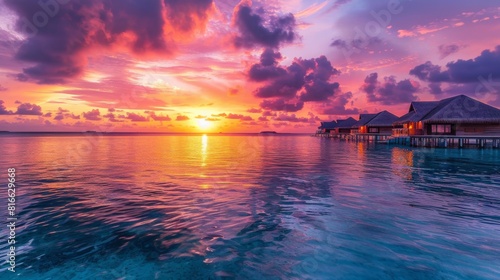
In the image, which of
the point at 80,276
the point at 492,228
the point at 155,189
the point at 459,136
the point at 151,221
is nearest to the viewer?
the point at 80,276

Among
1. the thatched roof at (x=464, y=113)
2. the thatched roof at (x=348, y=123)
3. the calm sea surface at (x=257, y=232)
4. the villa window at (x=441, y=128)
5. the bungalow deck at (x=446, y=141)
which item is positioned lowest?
the calm sea surface at (x=257, y=232)

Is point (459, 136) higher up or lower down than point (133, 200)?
higher up

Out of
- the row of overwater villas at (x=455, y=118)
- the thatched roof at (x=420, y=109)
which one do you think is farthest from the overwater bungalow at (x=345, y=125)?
the row of overwater villas at (x=455, y=118)

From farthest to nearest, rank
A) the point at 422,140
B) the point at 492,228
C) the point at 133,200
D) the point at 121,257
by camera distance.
Result: the point at 422,140
the point at 133,200
the point at 492,228
the point at 121,257

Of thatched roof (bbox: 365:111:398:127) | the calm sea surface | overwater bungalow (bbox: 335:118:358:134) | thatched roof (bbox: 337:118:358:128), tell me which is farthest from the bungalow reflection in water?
overwater bungalow (bbox: 335:118:358:134)

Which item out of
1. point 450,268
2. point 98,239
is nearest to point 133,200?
point 98,239

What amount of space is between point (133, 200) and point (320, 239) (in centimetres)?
731

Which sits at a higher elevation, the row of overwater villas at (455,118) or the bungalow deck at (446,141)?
the row of overwater villas at (455,118)

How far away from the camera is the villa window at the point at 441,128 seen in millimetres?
38003

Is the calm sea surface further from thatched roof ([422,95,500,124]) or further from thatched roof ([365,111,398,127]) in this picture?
thatched roof ([365,111,398,127])

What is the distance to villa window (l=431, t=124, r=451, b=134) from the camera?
3800cm

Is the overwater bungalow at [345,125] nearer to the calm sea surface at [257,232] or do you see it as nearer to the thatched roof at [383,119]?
the thatched roof at [383,119]

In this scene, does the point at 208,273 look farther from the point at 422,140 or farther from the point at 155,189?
the point at 422,140

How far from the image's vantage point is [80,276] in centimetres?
483
